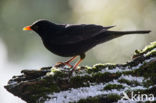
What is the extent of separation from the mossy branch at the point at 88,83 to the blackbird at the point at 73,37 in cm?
124

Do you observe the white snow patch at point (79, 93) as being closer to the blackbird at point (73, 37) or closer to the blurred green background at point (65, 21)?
the blackbird at point (73, 37)

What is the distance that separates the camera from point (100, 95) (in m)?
6.99

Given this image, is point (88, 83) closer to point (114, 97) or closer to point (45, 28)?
point (114, 97)

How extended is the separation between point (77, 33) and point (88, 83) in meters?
2.16

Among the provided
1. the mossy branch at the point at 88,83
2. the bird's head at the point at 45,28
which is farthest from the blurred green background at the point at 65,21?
the mossy branch at the point at 88,83

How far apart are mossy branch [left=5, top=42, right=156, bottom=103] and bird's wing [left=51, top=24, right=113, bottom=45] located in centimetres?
135

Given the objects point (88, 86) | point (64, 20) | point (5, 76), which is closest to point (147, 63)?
point (88, 86)

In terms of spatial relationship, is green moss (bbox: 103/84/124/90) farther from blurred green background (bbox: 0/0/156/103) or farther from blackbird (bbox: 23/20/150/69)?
blurred green background (bbox: 0/0/156/103)

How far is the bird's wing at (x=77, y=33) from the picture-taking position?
930 cm

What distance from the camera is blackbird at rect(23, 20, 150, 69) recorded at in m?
9.25

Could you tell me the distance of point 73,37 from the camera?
9.36m

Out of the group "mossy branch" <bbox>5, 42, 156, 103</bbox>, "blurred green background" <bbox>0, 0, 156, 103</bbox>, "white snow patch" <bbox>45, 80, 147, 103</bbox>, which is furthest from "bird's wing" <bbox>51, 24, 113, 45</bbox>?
"blurred green background" <bbox>0, 0, 156, 103</bbox>

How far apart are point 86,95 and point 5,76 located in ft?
41.2

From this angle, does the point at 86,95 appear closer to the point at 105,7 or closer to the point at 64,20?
the point at 105,7
